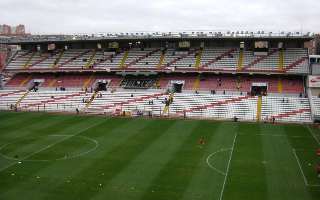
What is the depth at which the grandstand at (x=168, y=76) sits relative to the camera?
5325 centimetres

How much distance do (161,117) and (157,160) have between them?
19.7m

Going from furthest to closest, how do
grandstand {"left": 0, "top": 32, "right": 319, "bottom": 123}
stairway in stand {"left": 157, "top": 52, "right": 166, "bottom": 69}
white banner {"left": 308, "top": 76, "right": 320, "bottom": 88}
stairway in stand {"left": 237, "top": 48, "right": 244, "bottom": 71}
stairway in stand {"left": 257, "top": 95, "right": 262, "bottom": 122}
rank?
stairway in stand {"left": 157, "top": 52, "right": 166, "bottom": 69}
stairway in stand {"left": 237, "top": 48, "right": 244, "bottom": 71}
white banner {"left": 308, "top": 76, "right": 320, "bottom": 88}
grandstand {"left": 0, "top": 32, "right": 319, "bottom": 123}
stairway in stand {"left": 257, "top": 95, "right": 262, "bottom": 122}

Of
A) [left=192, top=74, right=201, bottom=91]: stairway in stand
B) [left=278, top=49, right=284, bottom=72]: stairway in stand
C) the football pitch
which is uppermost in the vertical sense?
[left=278, top=49, right=284, bottom=72]: stairway in stand

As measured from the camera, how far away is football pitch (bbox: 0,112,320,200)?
25156 mm

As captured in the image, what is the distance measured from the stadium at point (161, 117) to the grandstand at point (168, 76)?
0.55 feet

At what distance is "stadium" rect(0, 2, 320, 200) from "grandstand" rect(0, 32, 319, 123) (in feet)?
0.55

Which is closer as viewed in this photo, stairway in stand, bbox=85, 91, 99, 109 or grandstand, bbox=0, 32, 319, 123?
grandstand, bbox=0, 32, 319, 123

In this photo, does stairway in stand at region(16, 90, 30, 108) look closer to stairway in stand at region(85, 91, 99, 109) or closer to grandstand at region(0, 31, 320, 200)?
grandstand at region(0, 31, 320, 200)

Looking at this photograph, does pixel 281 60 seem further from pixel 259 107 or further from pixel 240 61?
pixel 259 107

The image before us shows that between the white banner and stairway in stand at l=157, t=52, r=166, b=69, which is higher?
stairway in stand at l=157, t=52, r=166, b=69

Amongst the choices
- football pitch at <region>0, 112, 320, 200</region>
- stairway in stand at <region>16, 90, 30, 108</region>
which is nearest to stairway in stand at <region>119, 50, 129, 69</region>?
stairway in stand at <region>16, 90, 30, 108</region>

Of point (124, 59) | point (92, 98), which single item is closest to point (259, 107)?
point (92, 98)

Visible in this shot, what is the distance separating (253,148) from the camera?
116 feet

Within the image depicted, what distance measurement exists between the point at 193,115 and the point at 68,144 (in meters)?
19.4
